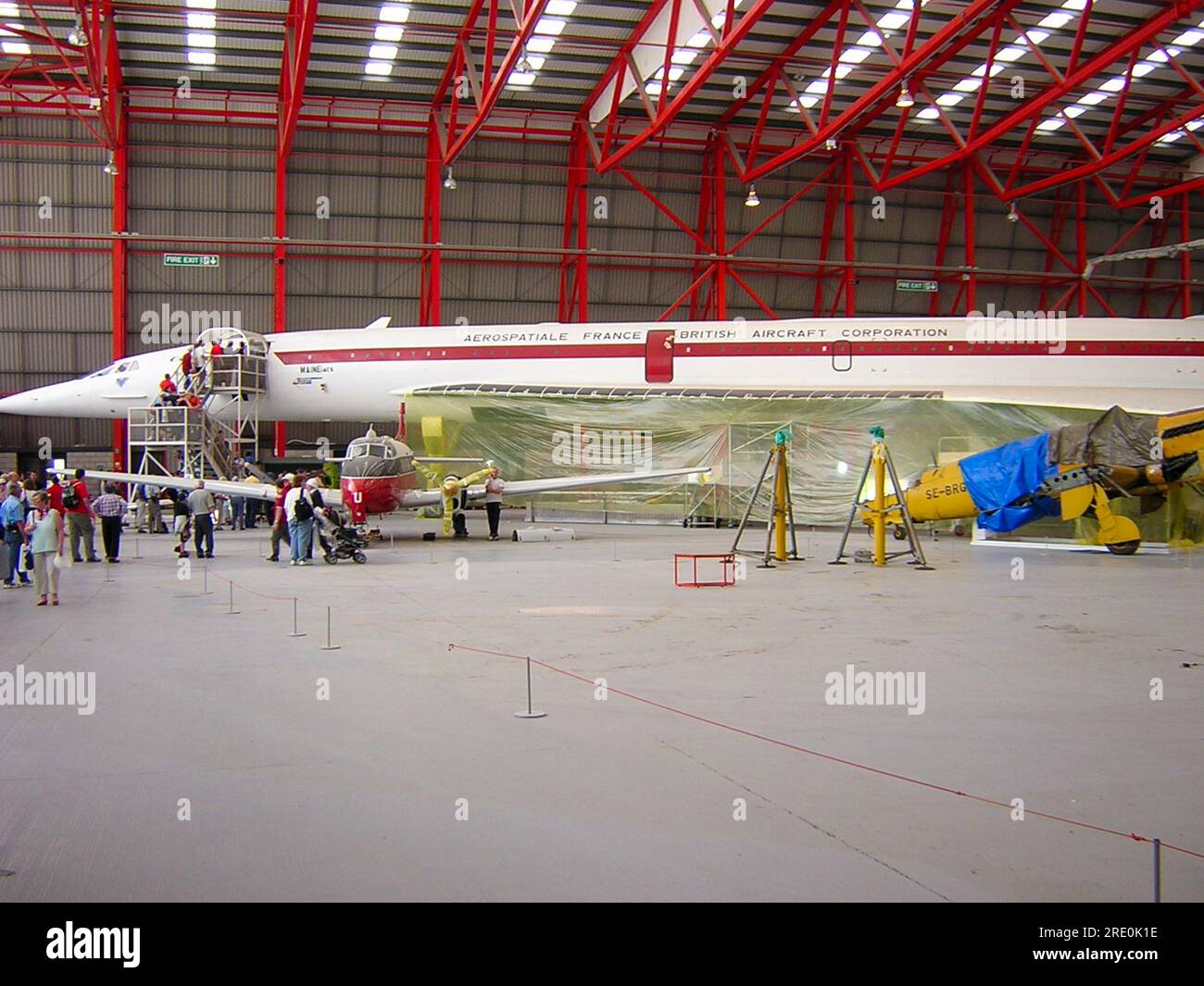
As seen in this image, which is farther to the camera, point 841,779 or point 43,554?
point 43,554

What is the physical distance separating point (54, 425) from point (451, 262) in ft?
51.0

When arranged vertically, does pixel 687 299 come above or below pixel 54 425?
above

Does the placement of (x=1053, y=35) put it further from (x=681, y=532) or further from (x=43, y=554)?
(x=43, y=554)

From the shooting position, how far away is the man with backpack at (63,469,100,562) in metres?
15.8

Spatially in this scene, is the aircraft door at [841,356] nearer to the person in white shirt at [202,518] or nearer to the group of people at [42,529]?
the person in white shirt at [202,518]

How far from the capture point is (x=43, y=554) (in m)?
11.4

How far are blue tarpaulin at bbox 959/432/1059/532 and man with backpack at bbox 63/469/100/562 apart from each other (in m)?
15.1

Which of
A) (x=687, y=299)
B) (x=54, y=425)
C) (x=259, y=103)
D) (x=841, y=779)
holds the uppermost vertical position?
(x=259, y=103)

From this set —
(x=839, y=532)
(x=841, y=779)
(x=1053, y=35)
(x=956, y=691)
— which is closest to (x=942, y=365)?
(x=839, y=532)

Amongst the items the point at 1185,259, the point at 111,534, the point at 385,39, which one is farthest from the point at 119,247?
the point at 1185,259

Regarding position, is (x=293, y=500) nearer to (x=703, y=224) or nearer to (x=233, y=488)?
(x=233, y=488)

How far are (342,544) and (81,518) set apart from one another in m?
4.46

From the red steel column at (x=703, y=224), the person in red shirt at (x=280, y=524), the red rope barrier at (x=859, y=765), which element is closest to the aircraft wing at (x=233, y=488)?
the person in red shirt at (x=280, y=524)
